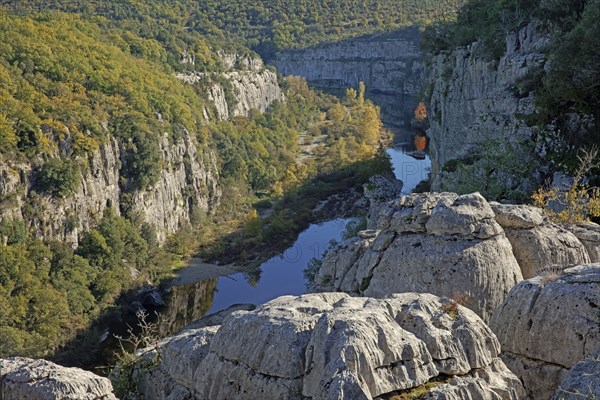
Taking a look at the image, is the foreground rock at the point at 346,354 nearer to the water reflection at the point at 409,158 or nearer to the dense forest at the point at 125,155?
the dense forest at the point at 125,155

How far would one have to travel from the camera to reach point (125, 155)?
69812 millimetres

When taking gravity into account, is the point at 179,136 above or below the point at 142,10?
below

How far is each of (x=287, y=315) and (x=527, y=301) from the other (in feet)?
15.8

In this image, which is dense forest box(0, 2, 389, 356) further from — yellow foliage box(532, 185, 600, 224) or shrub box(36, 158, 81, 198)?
yellow foliage box(532, 185, 600, 224)

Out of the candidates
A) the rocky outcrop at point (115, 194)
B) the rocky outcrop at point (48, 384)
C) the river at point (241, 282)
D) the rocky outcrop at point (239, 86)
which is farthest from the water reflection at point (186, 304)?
the rocky outcrop at point (239, 86)

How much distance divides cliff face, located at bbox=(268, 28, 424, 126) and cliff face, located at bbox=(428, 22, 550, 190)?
82.9 metres

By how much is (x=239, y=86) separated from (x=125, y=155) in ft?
168

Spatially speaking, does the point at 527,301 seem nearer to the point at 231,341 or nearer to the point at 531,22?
the point at 231,341

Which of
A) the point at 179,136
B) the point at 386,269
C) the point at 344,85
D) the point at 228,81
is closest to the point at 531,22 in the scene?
the point at 386,269

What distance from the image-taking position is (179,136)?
268ft

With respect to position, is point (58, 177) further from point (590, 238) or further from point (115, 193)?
point (590, 238)

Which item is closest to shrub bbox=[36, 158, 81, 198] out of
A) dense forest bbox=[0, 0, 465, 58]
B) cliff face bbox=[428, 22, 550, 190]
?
cliff face bbox=[428, 22, 550, 190]

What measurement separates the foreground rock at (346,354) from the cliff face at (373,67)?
122877 millimetres

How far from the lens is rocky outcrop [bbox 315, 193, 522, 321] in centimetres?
1584
